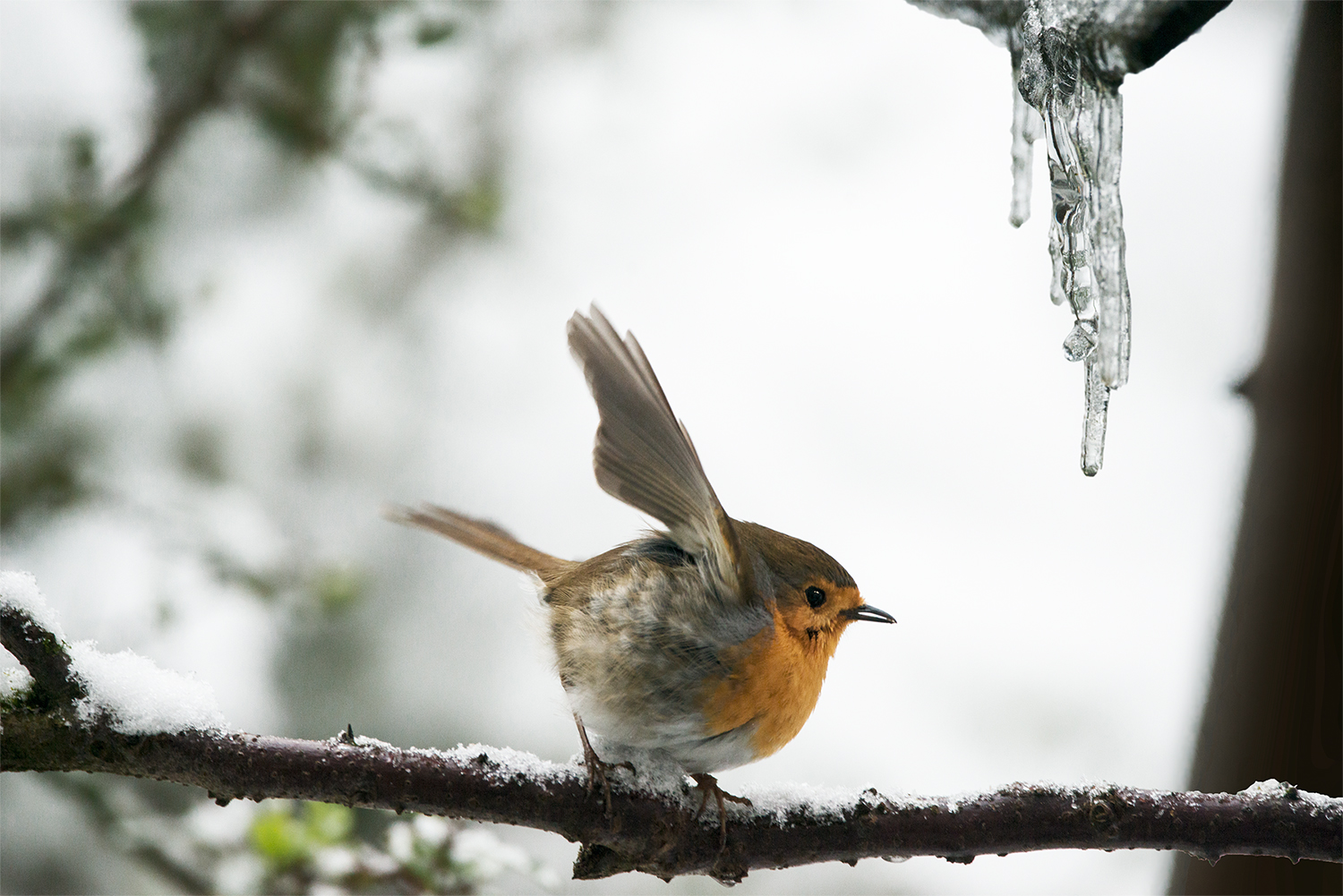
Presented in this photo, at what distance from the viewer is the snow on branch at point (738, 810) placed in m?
1.22

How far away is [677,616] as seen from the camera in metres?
1.72

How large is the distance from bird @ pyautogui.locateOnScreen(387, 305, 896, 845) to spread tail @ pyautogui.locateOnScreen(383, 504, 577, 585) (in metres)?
0.31

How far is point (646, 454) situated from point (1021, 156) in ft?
2.37

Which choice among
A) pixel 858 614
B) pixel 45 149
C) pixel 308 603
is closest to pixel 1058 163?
pixel 858 614

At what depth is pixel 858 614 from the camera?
1932mm

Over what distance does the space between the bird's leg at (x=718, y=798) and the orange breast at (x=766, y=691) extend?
0.27 ft

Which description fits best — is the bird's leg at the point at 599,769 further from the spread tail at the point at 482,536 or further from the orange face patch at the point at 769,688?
the spread tail at the point at 482,536

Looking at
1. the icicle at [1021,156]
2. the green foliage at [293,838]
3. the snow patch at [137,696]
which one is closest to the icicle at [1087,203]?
the icicle at [1021,156]

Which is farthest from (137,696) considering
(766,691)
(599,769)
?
(766,691)

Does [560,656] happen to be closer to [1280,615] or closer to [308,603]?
[308,603]

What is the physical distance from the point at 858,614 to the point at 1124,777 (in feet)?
7.13

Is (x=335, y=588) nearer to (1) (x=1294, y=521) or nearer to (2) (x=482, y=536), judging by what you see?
(2) (x=482, y=536)

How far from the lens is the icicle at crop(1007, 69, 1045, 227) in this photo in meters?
1.39

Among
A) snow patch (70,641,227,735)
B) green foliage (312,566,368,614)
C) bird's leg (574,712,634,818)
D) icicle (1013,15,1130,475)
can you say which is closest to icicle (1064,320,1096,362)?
icicle (1013,15,1130,475)
